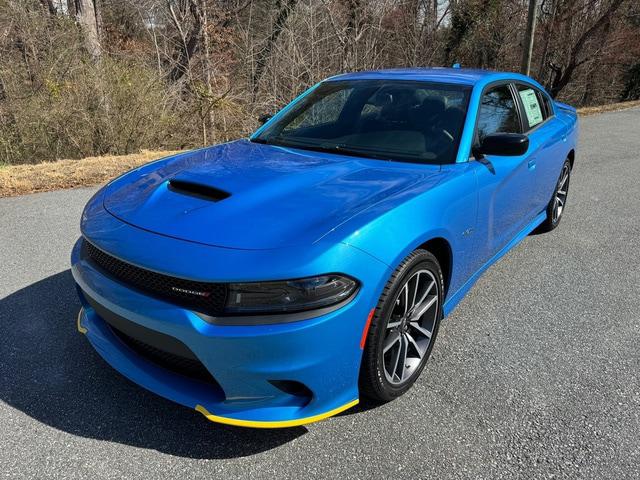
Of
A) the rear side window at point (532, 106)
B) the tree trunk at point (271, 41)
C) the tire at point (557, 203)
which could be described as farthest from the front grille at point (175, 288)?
the tree trunk at point (271, 41)

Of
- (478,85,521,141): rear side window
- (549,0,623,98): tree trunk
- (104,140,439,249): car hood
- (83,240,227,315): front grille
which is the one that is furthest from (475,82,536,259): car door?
(549,0,623,98): tree trunk

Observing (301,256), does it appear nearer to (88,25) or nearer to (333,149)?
(333,149)

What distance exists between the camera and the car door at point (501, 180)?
9.95ft

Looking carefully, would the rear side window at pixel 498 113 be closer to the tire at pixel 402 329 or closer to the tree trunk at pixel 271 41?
the tire at pixel 402 329

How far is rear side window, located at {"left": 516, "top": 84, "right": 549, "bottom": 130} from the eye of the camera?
13.1 ft

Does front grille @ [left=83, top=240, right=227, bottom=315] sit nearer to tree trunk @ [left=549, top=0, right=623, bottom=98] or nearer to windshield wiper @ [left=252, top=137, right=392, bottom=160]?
windshield wiper @ [left=252, top=137, right=392, bottom=160]

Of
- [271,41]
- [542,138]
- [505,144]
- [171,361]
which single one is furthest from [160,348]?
[271,41]

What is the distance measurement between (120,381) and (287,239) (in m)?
1.31

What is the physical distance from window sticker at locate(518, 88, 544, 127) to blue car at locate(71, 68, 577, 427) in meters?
0.77

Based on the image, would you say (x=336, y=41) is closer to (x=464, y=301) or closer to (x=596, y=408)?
(x=464, y=301)

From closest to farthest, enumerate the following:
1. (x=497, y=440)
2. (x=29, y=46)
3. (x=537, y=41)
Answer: (x=497, y=440)
(x=29, y=46)
(x=537, y=41)

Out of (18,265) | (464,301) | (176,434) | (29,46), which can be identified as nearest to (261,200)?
(176,434)

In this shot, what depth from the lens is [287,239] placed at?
2.02 meters

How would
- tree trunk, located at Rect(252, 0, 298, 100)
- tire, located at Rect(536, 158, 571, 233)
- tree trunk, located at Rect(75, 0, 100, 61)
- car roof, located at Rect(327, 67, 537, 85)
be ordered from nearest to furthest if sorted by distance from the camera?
car roof, located at Rect(327, 67, 537, 85) < tire, located at Rect(536, 158, 571, 233) < tree trunk, located at Rect(75, 0, 100, 61) < tree trunk, located at Rect(252, 0, 298, 100)
